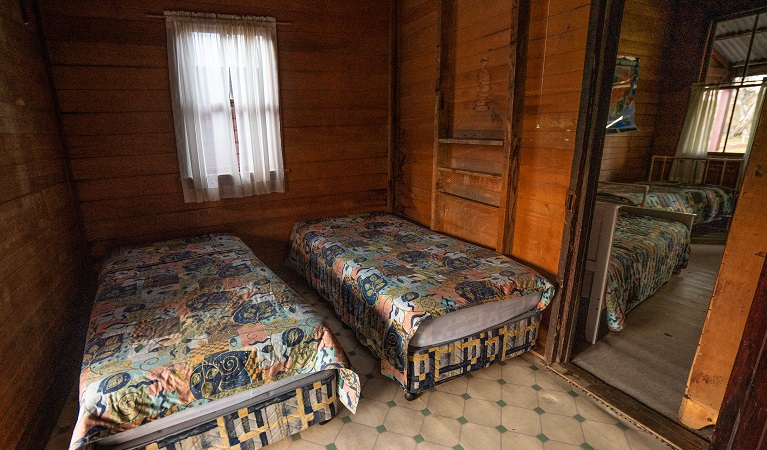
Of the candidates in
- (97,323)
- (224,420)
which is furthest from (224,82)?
(224,420)

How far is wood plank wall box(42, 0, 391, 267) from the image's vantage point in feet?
8.37

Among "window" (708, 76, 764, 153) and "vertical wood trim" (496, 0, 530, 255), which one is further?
"window" (708, 76, 764, 153)

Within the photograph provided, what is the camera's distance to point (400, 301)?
1.89 meters

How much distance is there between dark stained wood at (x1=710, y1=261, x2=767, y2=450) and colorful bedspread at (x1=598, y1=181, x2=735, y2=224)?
302 centimetres

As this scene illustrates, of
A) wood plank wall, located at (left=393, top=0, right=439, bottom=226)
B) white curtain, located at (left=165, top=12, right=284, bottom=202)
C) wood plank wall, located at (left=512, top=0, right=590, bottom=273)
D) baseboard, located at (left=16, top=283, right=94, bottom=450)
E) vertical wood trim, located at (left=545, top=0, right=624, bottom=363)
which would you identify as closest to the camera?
baseboard, located at (left=16, top=283, right=94, bottom=450)

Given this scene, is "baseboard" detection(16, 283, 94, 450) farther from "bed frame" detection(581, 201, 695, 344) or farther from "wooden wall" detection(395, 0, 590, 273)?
"bed frame" detection(581, 201, 695, 344)

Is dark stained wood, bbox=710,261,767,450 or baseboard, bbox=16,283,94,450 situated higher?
dark stained wood, bbox=710,261,767,450

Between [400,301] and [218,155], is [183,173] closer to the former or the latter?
[218,155]

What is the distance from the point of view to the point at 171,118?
2.83 metres

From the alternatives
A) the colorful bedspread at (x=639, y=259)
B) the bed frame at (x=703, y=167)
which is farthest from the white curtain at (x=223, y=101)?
the bed frame at (x=703, y=167)

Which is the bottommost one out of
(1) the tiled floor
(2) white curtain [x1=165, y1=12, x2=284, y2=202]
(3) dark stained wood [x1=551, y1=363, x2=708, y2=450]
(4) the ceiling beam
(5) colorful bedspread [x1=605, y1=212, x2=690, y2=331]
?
(1) the tiled floor

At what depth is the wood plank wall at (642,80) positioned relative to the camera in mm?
4473

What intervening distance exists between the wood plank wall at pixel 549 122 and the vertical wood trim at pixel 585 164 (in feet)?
0.33

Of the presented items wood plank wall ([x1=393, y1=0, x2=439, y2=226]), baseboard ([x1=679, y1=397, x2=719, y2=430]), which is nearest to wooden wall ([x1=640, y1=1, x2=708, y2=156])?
wood plank wall ([x1=393, y1=0, x2=439, y2=226])
